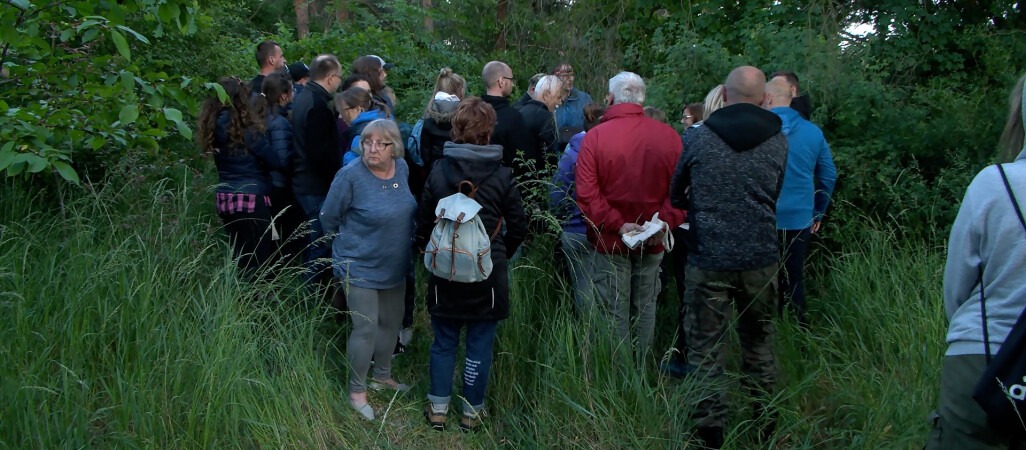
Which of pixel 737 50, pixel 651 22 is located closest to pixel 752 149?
pixel 737 50

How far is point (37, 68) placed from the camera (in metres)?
4.21

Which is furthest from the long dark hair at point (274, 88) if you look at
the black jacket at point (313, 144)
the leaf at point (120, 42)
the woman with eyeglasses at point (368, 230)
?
the leaf at point (120, 42)

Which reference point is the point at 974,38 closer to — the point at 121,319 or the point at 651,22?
the point at 651,22

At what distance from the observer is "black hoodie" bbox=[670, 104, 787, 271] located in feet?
13.2

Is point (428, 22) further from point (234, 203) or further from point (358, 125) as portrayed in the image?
point (234, 203)

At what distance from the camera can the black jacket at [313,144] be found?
19.1 ft

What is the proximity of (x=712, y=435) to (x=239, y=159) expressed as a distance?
3503 mm

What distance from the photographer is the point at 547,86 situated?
640cm

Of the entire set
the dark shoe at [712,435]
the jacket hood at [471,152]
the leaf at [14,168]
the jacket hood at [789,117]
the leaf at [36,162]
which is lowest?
the dark shoe at [712,435]

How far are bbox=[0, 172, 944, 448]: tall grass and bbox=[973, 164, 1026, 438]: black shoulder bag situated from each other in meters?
1.35

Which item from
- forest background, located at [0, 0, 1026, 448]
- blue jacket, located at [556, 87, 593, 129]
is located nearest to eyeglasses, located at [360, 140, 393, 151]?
forest background, located at [0, 0, 1026, 448]

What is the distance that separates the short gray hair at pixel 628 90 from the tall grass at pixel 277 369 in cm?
118

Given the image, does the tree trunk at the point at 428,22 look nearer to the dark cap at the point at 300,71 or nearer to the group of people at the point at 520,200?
the dark cap at the point at 300,71

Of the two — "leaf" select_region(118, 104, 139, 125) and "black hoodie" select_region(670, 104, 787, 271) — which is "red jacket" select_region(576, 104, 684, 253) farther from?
"leaf" select_region(118, 104, 139, 125)
